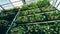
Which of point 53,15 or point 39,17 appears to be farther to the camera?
point 39,17

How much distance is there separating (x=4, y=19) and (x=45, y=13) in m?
1.62

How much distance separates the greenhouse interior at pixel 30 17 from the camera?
264 inches

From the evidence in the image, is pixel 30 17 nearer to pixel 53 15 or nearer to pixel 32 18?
pixel 32 18

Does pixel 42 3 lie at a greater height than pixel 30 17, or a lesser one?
greater

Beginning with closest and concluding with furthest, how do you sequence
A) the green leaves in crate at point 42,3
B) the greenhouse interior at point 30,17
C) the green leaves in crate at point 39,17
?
the greenhouse interior at point 30,17
the green leaves in crate at point 39,17
the green leaves in crate at point 42,3

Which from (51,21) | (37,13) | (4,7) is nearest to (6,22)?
(4,7)

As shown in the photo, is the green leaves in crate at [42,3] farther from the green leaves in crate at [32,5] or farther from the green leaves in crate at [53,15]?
the green leaves in crate at [53,15]

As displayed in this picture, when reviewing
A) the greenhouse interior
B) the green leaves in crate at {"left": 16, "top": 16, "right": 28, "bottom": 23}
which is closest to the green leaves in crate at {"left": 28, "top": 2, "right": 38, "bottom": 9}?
the greenhouse interior

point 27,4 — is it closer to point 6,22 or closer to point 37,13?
point 37,13

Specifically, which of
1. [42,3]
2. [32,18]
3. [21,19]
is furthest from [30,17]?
[42,3]

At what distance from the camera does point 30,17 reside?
23.4 ft

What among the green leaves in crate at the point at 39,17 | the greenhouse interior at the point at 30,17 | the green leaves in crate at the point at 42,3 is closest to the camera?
the greenhouse interior at the point at 30,17

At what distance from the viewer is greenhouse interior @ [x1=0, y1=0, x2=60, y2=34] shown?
6715 millimetres

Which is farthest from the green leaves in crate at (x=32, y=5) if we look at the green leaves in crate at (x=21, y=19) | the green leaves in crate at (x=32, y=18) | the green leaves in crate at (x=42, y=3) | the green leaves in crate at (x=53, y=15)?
the green leaves in crate at (x=53, y=15)
